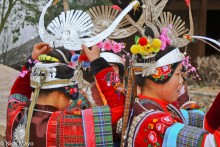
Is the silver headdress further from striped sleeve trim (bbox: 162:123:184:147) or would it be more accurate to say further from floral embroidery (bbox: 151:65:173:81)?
striped sleeve trim (bbox: 162:123:184:147)

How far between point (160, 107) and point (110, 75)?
1.10 ft

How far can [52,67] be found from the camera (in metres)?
2.47

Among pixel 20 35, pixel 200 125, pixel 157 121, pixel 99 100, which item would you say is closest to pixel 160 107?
pixel 157 121

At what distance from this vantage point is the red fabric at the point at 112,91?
2477mm

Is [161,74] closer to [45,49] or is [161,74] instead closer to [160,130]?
[160,130]

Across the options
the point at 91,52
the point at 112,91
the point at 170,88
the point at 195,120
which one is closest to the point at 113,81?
the point at 112,91

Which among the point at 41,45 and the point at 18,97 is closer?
the point at 41,45

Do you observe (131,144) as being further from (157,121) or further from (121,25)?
(121,25)

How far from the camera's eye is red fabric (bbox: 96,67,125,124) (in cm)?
248

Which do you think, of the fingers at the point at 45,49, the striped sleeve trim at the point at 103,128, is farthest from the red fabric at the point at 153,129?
the fingers at the point at 45,49

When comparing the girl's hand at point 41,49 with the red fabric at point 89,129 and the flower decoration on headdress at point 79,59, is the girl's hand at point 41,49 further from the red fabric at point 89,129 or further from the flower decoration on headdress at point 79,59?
the red fabric at point 89,129

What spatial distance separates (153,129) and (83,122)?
421mm

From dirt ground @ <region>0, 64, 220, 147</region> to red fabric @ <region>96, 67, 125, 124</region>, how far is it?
2392 mm

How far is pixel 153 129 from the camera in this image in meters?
2.24
